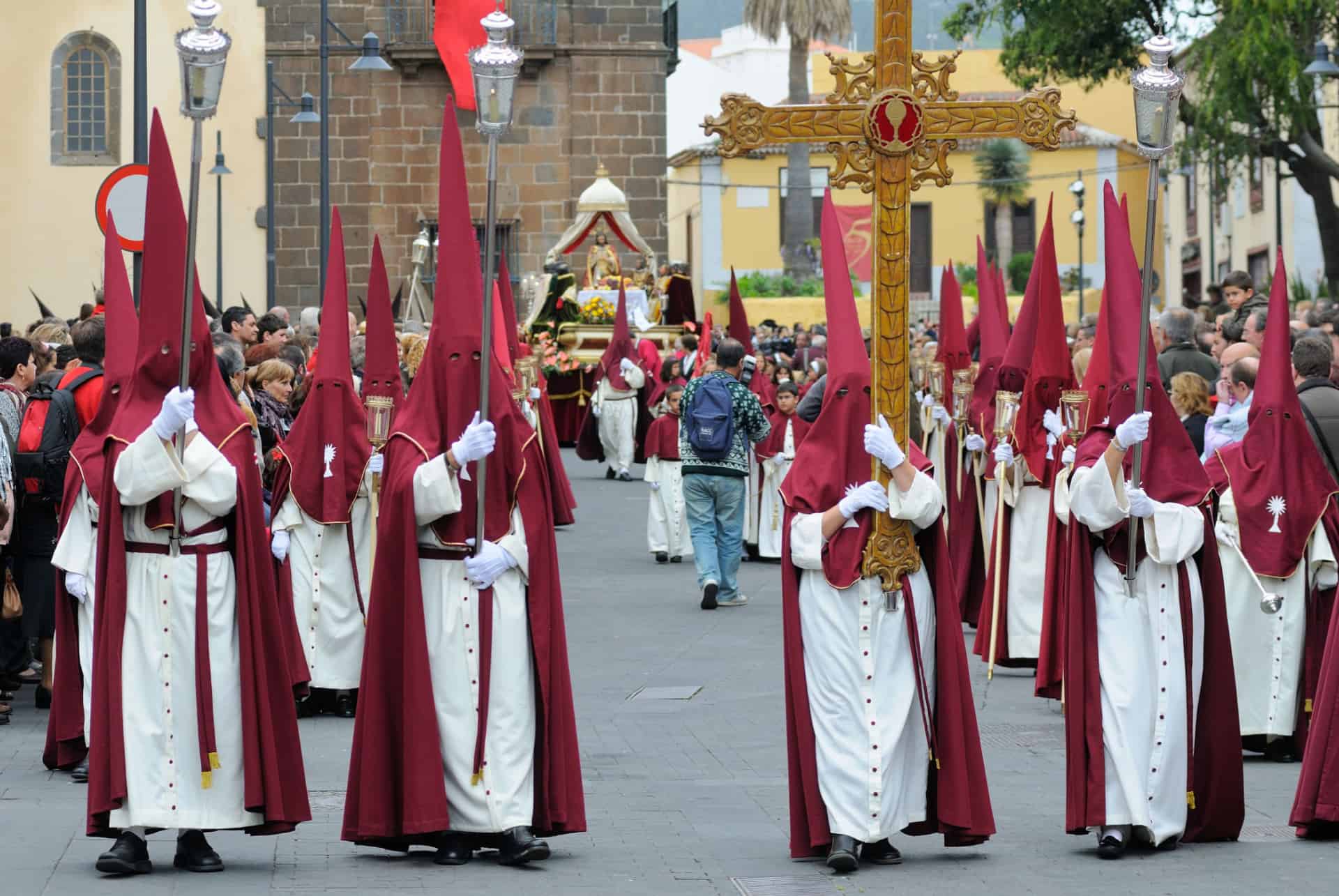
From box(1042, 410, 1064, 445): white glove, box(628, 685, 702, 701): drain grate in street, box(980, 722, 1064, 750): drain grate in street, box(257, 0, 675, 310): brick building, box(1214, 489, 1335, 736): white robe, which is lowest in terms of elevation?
box(628, 685, 702, 701): drain grate in street

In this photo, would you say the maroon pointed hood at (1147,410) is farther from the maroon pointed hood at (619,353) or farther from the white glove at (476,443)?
the maroon pointed hood at (619,353)

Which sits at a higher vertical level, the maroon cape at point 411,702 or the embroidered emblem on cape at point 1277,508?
the embroidered emblem on cape at point 1277,508

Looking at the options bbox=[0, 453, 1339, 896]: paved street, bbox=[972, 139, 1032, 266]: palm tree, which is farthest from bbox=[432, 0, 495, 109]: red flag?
bbox=[972, 139, 1032, 266]: palm tree

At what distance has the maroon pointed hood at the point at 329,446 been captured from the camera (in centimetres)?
1134

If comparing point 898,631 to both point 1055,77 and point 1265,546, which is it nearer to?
point 1265,546

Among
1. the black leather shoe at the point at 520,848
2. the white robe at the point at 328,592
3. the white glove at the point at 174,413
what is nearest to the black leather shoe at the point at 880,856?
the black leather shoe at the point at 520,848

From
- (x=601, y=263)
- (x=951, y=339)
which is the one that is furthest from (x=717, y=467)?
(x=601, y=263)

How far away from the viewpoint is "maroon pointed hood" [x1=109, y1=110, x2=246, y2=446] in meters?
7.75

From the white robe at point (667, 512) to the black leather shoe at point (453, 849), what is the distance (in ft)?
36.1

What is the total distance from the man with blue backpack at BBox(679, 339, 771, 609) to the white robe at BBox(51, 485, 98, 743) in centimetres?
695

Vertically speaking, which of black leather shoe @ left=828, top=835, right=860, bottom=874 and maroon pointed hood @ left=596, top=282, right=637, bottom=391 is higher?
maroon pointed hood @ left=596, top=282, right=637, bottom=391

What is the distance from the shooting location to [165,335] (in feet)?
25.4

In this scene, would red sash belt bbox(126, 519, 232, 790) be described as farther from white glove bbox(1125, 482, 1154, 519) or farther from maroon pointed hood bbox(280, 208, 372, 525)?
maroon pointed hood bbox(280, 208, 372, 525)

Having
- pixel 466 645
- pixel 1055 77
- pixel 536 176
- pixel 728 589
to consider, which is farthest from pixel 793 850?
pixel 536 176
